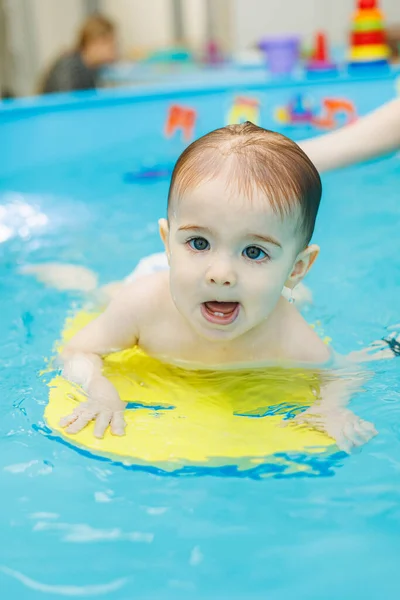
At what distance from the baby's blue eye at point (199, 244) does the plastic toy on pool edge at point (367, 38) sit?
395cm

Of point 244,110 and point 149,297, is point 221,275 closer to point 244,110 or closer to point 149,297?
point 149,297

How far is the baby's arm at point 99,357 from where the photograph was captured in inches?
72.3

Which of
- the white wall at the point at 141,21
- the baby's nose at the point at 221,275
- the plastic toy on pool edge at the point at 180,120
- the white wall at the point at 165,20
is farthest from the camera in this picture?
the white wall at the point at 141,21

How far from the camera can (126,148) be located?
4910mm

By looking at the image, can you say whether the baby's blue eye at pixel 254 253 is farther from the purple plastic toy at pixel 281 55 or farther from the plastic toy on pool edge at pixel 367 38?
the purple plastic toy at pixel 281 55

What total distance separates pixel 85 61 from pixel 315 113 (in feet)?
7.48

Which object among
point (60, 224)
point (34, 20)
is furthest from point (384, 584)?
point (34, 20)

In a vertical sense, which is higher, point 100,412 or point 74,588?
point 100,412

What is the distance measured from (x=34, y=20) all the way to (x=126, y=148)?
4.89 m

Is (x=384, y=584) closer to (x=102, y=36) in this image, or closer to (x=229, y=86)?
(x=229, y=86)

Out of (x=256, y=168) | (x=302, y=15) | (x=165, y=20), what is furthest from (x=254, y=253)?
(x=165, y=20)

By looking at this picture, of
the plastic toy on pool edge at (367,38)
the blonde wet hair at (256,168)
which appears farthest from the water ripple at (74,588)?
the plastic toy on pool edge at (367,38)

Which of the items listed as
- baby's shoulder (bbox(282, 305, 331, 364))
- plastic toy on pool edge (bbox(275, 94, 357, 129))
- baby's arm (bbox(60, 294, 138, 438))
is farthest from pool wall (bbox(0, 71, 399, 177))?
baby's shoulder (bbox(282, 305, 331, 364))

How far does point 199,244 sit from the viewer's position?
1708 millimetres
